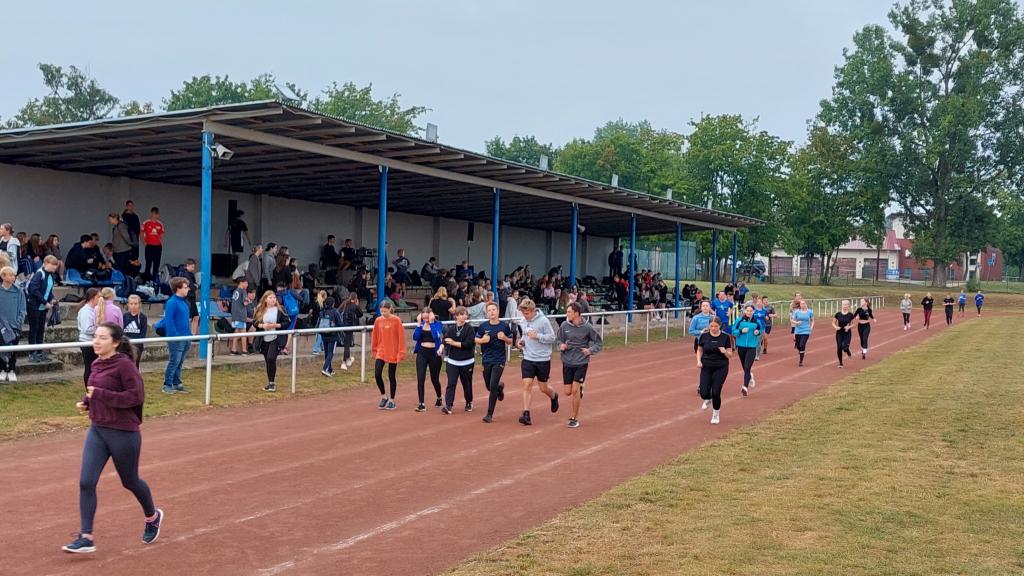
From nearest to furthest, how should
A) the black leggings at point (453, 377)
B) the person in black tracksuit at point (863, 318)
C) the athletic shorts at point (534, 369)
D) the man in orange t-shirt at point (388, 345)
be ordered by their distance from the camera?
the athletic shorts at point (534, 369)
the black leggings at point (453, 377)
the man in orange t-shirt at point (388, 345)
the person in black tracksuit at point (863, 318)

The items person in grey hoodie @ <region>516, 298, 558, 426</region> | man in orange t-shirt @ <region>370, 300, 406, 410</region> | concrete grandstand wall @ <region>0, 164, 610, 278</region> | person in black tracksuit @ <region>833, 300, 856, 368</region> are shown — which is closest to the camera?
person in grey hoodie @ <region>516, 298, 558, 426</region>

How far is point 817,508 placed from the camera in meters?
8.42

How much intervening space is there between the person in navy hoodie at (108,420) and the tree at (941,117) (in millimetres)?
71726

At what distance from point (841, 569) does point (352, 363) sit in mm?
13106

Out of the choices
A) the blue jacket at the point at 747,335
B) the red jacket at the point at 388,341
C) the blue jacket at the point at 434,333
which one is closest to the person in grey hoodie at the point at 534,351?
the blue jacket at the point at 434,333

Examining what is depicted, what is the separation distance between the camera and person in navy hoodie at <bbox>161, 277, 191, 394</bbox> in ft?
44.9

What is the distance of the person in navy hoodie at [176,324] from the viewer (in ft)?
44.9

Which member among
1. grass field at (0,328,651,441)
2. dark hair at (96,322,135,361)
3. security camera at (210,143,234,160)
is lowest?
grass field at (0,328,651,441)

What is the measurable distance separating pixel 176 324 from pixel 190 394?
1.15 m

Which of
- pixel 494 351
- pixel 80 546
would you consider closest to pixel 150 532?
pixel 80 546

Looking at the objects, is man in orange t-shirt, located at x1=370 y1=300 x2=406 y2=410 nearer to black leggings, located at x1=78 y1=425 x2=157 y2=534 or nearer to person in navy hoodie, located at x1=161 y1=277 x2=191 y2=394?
person in navy hoodie, located at x1=161 y1=277 x2=191 y2=394

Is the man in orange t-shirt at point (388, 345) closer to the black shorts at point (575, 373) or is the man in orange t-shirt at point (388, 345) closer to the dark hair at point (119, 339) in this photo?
the black shorts at point (575, 373)

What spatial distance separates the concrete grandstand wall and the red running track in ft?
33.2

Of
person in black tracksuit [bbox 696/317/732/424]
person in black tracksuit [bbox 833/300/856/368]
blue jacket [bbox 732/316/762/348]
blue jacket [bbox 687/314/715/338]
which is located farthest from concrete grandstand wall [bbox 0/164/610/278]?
person in black tracksuit [bbox 696/317/732/424]
